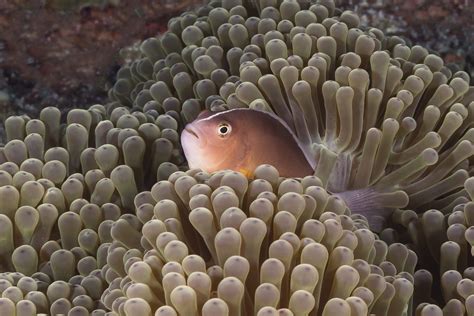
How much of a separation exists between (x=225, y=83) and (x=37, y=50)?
135cm

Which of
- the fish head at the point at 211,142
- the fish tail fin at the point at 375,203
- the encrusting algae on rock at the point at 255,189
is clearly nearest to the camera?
the encrusting algae on rock at the point at 255,189

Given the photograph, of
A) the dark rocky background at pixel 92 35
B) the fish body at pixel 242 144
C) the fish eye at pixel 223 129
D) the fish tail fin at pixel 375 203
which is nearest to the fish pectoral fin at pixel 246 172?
the fish body at pixel 242 144

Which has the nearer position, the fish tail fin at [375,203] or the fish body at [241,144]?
the fish body at [241,144]

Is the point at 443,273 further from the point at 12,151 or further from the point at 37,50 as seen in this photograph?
the point at 37,50

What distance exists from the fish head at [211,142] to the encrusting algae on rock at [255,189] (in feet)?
0.06

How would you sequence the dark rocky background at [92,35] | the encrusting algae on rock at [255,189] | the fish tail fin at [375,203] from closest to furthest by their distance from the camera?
the encrusting algae on rock at [255,189] < the fish tail fin at [375,203] < the dark rocky background at [92,35]

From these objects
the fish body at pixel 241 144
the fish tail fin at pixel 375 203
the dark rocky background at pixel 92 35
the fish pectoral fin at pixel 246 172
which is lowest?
the fish tail fin at pixel 375 203

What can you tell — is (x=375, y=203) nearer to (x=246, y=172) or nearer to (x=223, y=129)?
(x=246, y=172)

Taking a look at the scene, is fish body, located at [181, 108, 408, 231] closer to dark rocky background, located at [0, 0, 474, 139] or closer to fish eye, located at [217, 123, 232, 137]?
fish eye, located at [217, 123, 232, 137]

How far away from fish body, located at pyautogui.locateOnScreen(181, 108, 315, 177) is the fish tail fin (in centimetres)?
28

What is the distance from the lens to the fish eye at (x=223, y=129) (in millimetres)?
1607

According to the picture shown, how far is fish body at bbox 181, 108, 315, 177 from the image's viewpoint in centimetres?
160

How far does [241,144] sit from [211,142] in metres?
0.08

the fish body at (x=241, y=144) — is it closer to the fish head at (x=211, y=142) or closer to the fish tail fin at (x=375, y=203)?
the fish head at (x=211, y=142)
